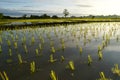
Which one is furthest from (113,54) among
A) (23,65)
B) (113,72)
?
(23,65)

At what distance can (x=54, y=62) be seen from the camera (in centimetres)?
1133

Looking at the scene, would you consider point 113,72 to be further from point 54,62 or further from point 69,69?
point 54,62

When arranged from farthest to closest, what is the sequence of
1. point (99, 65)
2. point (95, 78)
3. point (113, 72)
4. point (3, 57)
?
point (3, 57)
point (99, 65)
point (113, 72)
point (95, 78)

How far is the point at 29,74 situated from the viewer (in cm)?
937

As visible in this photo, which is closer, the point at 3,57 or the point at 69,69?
the point at 69,69

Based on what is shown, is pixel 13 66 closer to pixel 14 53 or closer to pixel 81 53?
pixel 14 53

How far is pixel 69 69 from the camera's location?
9.95 m

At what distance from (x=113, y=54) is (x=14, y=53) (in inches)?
260

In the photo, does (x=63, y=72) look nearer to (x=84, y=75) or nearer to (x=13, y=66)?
(x=84, y=75)

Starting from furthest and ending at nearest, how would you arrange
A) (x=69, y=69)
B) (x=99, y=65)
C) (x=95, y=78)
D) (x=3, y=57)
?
(x=3, y=57) < (x=99, y=65) < (x=69, y=69) < (x=95, y=78)

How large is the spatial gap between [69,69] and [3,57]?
4846 mm

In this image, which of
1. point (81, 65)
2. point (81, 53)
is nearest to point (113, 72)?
point (81, 65)

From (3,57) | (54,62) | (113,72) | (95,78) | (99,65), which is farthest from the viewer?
(3,57)

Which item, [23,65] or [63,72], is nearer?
[63,72]
